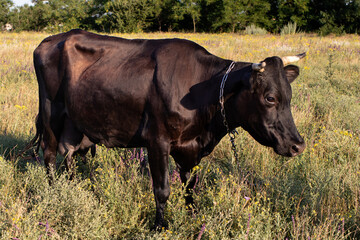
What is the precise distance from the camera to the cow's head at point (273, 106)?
8.16 feet

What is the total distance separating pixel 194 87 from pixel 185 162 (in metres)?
0.72

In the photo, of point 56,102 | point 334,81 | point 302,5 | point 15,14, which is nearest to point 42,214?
point 56,102

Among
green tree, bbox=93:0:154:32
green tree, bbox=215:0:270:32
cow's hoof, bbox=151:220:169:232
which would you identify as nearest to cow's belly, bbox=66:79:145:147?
cow's hoof, bbox=151:220:169:232

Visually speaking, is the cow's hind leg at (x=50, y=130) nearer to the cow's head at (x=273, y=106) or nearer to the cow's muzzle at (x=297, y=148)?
the cow's head at (x=273, y=106)

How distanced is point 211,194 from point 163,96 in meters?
1.15

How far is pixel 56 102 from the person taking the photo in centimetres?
355

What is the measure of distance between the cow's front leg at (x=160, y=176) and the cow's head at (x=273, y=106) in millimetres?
858

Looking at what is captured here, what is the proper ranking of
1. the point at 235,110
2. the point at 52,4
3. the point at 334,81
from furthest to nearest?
the point at 52,4
the point at 334,81
the point at 235,110

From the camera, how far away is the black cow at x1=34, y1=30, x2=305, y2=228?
2.54 m

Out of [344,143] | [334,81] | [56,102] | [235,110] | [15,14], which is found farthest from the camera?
[15,14]

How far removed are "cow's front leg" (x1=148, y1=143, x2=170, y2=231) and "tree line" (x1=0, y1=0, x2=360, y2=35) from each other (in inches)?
1318

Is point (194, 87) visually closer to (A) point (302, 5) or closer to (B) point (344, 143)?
(B) point (344, 143)

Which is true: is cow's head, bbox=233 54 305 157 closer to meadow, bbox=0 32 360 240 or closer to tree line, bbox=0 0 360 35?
meadow, bbox=0 32 360 240

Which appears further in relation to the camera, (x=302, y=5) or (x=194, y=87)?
(x=302, y=5)
